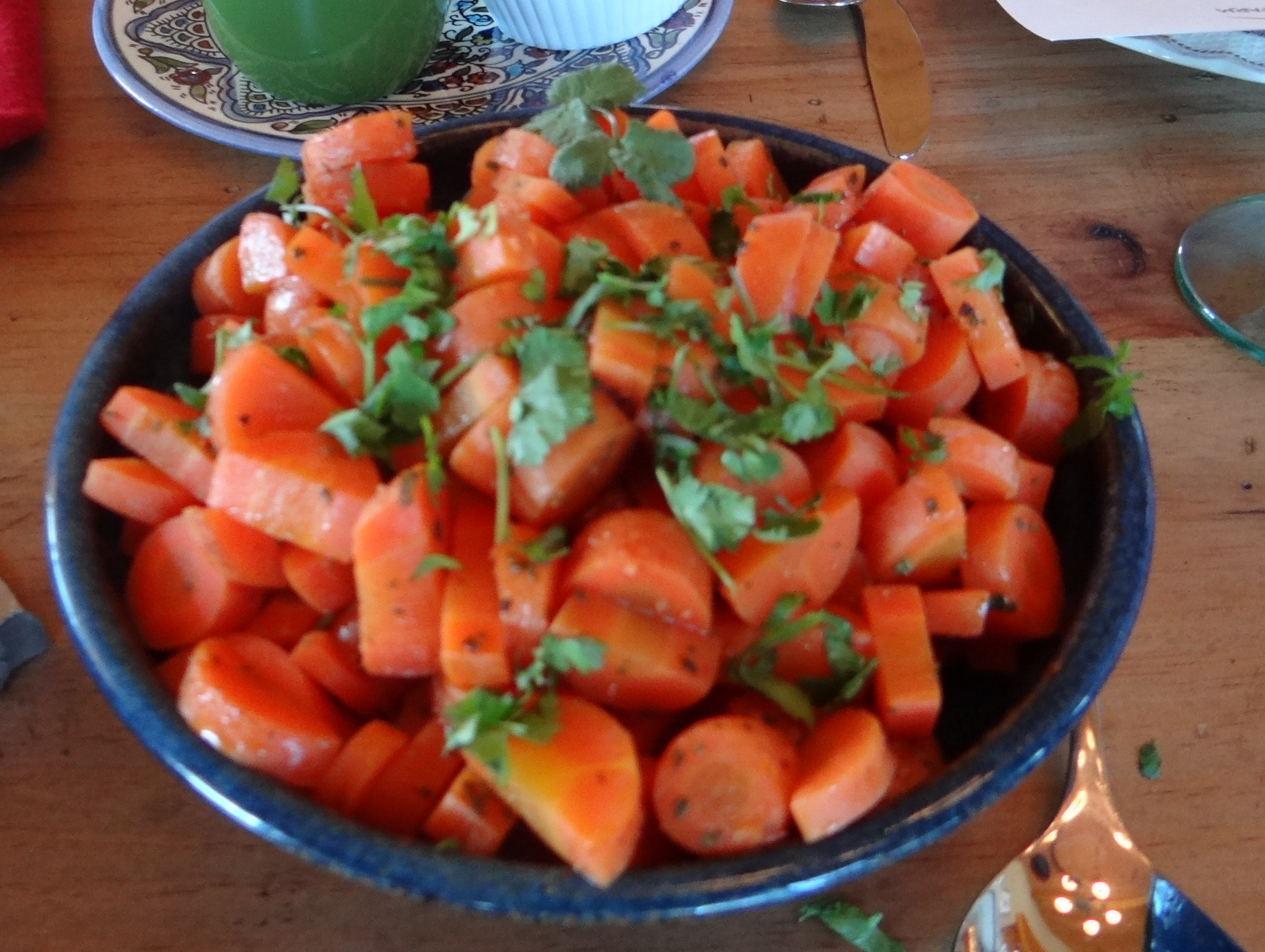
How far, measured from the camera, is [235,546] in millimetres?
824

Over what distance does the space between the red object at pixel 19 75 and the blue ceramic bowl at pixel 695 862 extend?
2.18ft

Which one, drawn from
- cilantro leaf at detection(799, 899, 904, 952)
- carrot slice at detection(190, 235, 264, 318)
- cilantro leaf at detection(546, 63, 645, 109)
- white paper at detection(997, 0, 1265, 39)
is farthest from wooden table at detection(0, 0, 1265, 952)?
cilantro leaf at detection(546, 63, 645, 109)

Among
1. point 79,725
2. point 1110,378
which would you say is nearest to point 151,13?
point 79,725

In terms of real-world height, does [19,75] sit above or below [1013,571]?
above

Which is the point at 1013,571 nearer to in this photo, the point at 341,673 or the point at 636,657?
the point at 636,657

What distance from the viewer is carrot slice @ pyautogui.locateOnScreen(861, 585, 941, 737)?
79 cm

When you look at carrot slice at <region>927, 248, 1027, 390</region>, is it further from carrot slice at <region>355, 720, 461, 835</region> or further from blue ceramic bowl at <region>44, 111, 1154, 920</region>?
carrot slice at <region>355, 720, 461, 835</region>

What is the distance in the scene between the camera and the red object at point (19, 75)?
58.4 inches

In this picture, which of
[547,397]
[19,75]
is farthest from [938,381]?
[19,75]

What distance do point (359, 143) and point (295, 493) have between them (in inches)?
17.0

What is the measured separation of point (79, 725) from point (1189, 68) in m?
2.01

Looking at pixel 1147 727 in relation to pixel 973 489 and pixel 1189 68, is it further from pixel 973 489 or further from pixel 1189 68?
pixel 1189 68

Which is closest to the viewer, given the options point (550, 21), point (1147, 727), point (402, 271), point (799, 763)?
point (799, 763)

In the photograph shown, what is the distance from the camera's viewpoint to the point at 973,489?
0.92 metres
